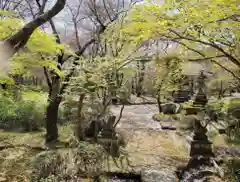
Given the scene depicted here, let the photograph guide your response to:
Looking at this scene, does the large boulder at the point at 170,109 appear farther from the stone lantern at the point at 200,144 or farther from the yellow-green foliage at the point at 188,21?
the yellow-green foliage at the point at 188,21

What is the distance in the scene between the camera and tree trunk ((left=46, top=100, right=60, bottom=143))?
24.2ft

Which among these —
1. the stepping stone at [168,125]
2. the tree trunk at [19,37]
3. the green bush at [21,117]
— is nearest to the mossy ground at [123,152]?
the green bush at [21,117]

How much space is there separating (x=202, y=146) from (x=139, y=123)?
212 inches

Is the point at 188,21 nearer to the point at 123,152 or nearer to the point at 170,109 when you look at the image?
the point at 123,152

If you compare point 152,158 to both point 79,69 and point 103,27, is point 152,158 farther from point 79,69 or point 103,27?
point 103,27

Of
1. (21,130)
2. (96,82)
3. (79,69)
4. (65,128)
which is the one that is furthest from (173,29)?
(21,130)

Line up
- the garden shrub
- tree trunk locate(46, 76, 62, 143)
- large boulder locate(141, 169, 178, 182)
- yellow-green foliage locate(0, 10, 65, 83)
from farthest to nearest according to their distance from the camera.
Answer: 1. tree trunk locate(46, 76, 62, 143)
2. large boulder locate(141, 169, 178, 182)
3. the garden shrub
4. yellow-green foliage locate(0, 10, 65, 83)

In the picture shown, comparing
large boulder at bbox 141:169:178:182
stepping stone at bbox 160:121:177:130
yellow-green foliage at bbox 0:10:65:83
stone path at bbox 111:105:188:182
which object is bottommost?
large boulder at bbox 141:169:178:182

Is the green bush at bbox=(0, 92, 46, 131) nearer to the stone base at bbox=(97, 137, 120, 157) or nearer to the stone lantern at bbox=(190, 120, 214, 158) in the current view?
the stone base at bbox=(97, 137, 120, 157)

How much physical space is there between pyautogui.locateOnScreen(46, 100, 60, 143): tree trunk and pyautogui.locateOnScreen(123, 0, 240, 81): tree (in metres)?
→ 4.01

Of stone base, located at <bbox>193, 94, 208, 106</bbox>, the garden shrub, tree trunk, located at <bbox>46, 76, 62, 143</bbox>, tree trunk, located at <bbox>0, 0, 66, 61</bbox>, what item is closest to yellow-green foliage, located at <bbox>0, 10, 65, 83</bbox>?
tree trunk, located at <bbox>46, 76, 62, 143</bbox>

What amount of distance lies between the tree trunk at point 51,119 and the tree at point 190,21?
4.01 meters

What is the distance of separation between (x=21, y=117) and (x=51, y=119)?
100 inches

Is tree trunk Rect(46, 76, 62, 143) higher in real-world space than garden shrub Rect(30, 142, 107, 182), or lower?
higher
